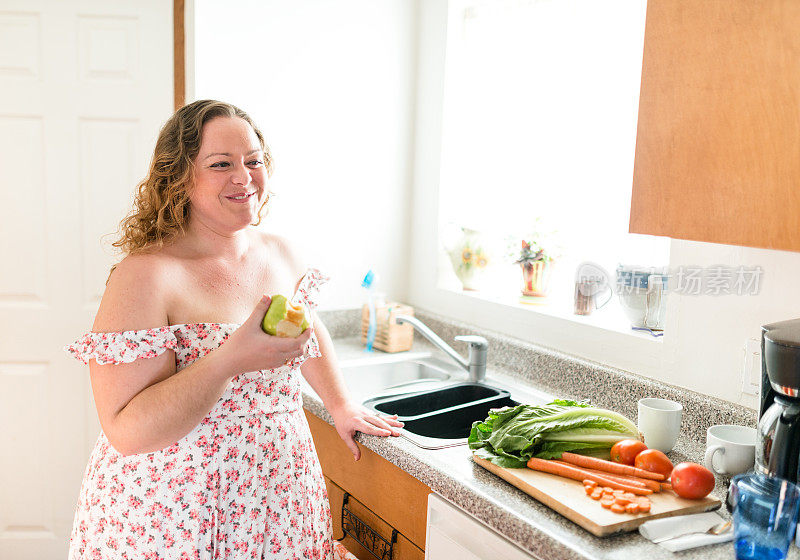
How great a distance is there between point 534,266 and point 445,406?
1.82 ft

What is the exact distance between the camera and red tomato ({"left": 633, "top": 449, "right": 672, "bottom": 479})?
1.40 m

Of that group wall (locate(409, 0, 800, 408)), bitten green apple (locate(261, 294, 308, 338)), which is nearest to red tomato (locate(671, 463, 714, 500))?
wall (locate(409, 0, 800, 408))

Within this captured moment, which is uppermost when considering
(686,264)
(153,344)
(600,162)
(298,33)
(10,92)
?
(298,33)

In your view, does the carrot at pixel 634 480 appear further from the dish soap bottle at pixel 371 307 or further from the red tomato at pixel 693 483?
the dish soap bottle at pixel 371 307

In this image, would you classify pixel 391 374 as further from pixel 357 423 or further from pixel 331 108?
pixel 331 108

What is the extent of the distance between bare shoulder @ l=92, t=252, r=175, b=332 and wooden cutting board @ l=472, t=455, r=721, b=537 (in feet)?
2.55

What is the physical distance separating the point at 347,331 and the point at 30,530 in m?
1.35

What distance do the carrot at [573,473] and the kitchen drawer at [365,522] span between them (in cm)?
40

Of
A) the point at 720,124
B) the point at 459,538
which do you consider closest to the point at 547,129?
the point at 720,124

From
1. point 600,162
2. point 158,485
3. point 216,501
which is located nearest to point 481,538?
point 216,501

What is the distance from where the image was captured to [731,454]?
4.84 feet

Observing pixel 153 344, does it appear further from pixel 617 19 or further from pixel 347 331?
pixel 617 19

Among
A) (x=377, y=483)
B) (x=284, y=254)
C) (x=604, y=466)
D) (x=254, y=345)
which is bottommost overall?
(x=377, y=483)

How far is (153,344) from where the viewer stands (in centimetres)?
142
